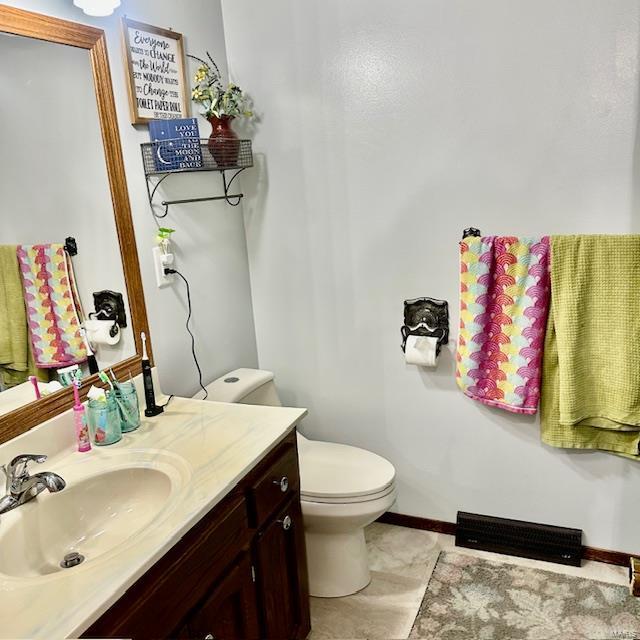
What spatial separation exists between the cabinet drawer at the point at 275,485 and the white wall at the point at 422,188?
29.4 inches

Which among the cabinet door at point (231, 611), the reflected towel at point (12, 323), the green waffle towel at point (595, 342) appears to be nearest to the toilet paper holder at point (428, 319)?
the green waffle towel at point (595, 342)

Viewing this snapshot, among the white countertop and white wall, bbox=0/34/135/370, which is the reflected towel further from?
the white countertop

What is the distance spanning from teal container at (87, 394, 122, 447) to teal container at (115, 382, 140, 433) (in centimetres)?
4

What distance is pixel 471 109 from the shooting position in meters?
1.90

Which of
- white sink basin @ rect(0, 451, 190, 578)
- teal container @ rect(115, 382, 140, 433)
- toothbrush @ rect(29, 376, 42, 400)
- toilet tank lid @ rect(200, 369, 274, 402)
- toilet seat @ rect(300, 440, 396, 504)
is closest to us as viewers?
white sink basin @ rect(0, 451, 190, 578)

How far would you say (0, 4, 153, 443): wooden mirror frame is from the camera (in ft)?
4.61

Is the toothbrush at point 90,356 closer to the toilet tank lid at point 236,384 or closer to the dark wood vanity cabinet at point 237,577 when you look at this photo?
the toilet tank lid at point 236,384

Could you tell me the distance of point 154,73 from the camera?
184 cm

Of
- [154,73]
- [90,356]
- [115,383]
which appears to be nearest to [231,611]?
[115,383]

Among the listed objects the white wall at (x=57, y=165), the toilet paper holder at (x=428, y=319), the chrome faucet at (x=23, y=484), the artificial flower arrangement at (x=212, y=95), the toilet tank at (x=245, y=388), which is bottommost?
the toilet tank at (x=245, y=388)

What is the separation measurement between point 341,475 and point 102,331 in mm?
934

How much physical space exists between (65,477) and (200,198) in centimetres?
112

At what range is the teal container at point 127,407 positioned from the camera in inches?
62.8

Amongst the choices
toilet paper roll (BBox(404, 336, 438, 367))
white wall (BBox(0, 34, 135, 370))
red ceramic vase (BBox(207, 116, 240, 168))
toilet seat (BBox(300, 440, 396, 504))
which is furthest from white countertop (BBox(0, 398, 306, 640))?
red ceramic vase (BBox(207, 116, 240, 168))
